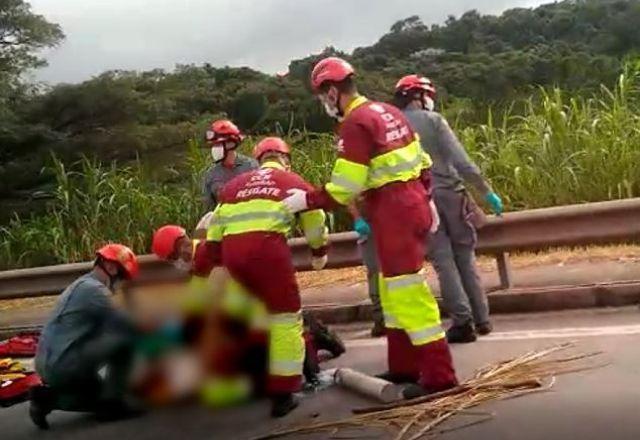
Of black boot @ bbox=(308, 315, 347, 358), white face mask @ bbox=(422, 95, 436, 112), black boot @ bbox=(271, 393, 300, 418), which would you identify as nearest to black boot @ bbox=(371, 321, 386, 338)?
black boot @ bbox=(308, 315, 347, 358)

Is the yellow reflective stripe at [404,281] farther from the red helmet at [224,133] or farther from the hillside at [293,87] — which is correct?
the hillside at [293,87]

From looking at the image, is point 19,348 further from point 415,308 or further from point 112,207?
point 415,308

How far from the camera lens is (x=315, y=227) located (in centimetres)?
532

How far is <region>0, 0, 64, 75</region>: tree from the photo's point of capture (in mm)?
16188

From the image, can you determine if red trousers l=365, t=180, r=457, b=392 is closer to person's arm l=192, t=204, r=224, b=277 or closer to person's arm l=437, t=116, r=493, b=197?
person's arm l=192, t=204, r=224, b=277

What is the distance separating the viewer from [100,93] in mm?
15594

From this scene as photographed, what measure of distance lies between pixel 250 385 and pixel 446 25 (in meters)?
12.1

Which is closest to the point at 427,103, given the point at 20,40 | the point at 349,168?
the point at 349,168

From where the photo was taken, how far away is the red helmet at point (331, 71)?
16.6 feet

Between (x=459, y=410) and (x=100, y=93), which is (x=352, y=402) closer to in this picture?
(x=459, y=410)

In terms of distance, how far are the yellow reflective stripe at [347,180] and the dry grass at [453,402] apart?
0.99 m

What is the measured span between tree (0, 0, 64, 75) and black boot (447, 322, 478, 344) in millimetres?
11601

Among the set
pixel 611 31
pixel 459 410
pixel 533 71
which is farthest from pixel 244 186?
pixel 611 31

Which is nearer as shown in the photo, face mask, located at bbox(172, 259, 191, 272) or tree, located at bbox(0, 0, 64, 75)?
face mask, located at bbox(172, 259, 191, 272)
